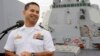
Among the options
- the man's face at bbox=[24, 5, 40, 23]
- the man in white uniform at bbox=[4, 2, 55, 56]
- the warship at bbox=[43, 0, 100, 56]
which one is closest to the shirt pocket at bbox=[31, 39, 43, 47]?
the man in white uniform at bbox=[4, 2, 55, 56]

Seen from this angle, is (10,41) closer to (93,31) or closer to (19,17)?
(19,17)

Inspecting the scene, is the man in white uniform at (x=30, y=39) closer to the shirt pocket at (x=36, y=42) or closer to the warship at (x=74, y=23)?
the shirt pocket at (x=36, y=42)

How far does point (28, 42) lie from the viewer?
2311 mm

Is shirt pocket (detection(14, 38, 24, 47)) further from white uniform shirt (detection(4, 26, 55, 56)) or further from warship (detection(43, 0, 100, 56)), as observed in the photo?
warship (detection(43, 0, 100, 56))

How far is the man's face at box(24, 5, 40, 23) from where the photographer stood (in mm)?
2314

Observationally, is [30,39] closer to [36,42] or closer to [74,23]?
[36,42]

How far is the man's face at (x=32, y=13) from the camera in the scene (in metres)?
2.31

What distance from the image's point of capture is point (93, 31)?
18.7 m

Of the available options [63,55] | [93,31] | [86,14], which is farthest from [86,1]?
[63,55]

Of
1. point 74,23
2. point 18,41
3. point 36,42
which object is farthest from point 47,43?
point 74,23

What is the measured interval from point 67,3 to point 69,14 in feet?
2.89

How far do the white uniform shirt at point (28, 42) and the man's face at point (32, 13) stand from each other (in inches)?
3.4

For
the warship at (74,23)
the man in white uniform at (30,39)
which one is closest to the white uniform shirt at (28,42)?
the man in white uniform at (30,39)

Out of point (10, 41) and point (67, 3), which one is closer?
point (10, 41)
